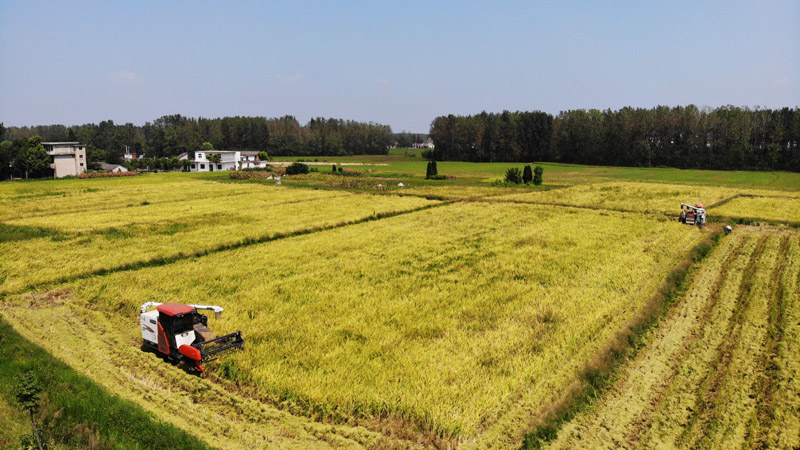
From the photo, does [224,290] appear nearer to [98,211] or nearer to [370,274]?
[370,274]

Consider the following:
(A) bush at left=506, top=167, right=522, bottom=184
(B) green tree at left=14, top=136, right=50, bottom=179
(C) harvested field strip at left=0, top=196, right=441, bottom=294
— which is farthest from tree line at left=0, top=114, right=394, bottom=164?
(C) harvested field strip at left=0, top=196, right=441, bottom=294

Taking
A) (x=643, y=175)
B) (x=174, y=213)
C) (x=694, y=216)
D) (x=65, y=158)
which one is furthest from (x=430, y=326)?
(x=65, y=158)

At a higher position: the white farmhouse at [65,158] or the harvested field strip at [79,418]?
the white farmhouse at [65,158]

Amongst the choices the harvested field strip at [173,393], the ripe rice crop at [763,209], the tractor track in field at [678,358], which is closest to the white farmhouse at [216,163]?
the ripe rice crop at [763,209]

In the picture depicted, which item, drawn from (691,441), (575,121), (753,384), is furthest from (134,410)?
(575,121)

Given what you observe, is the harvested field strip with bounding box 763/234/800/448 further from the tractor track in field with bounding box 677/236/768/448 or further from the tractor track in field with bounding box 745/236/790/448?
the tractor track in field with bounding box 677/236/768/448

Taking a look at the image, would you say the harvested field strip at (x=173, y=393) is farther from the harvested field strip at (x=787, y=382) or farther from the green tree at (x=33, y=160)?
the green tree at (x=33, y=160)

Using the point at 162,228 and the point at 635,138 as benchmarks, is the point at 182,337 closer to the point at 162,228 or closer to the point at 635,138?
the point at 162,228
